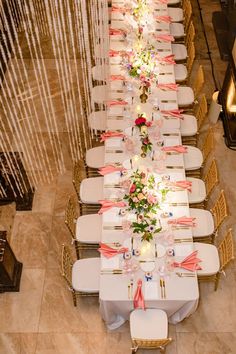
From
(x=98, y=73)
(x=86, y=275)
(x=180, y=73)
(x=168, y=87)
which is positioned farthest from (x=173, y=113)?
(x=86, y=275)

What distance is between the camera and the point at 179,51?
25.0ft

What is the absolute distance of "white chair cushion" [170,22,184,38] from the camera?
7938mm

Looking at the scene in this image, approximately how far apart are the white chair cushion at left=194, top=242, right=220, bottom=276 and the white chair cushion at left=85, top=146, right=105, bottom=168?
5.96 ft

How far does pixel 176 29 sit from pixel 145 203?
4522 mm

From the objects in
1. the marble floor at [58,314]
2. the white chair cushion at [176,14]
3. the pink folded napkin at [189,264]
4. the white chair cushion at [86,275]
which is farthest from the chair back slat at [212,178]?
the white chair cushion at [176,14]

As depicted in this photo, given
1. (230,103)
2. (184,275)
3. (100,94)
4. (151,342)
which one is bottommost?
(151,342)

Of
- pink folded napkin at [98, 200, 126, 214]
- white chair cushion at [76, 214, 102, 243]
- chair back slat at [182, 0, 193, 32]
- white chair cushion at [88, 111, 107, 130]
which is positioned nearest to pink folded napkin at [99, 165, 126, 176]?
pink folded napkin at [98, 200, 126, 214]

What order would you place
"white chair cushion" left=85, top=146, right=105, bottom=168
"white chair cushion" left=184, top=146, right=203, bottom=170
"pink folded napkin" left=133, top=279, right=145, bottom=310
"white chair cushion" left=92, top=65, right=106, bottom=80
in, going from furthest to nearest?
"white chair cushion" left=92, top=65, right=106, bottom=80, "white chair cushion" left=85, top=146, right=105, bottom=168, "white chair cushion" left=184, top=146, right=203, bottom=170, "pink folded napkin" left=133, top=279, right=145, bottom=310

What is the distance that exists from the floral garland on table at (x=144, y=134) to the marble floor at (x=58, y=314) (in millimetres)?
1550

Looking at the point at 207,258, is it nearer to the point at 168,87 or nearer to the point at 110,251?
the point at 110,251

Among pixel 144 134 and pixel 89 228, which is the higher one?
pixel 144 134

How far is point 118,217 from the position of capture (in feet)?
16.1

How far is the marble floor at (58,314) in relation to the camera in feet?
15.9

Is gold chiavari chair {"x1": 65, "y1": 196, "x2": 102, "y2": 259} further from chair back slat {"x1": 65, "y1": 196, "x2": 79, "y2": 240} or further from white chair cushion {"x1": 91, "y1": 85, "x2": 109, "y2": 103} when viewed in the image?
white chair cushion {"x1": 91, "y1": 85, "x2": 109, "y2": 103}
